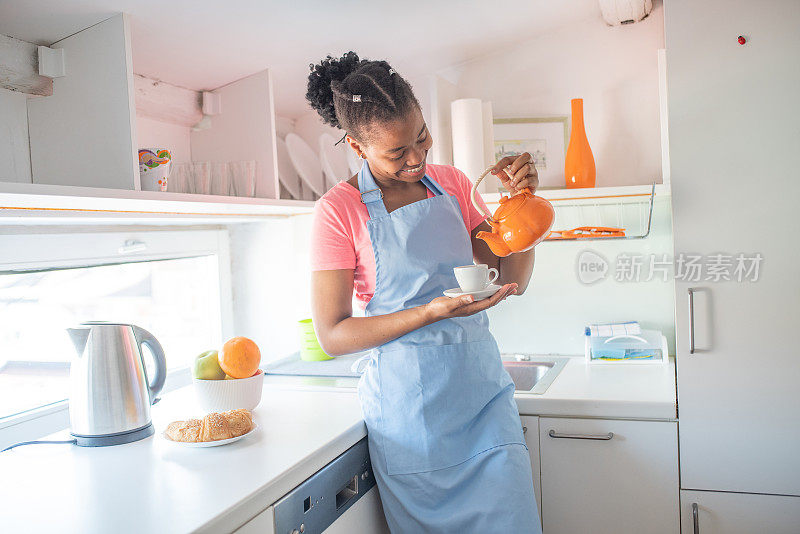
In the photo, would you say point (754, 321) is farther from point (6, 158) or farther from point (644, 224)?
point (6, 158)

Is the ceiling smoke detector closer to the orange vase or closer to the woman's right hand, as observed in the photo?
the orange vase

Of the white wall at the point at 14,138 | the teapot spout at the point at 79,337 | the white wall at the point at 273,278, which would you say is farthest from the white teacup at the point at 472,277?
the white wall at the point at 273,278

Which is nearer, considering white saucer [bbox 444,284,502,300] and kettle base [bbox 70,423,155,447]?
white saucer [bbox 444,284,502,300]

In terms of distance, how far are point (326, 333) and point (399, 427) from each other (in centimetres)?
26

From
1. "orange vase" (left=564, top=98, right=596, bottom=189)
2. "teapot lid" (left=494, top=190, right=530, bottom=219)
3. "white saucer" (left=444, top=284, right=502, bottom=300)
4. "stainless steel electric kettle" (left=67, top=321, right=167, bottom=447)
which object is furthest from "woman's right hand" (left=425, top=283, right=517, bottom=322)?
"orange vase" (left=564, top=98, right=596, bottom=189)

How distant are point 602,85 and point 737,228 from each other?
2.70ft

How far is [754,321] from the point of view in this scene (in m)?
1.85

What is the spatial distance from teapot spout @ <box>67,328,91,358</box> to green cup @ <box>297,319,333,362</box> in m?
1.03

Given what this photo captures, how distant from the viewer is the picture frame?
2.48 m

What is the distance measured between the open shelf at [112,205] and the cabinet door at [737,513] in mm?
1450

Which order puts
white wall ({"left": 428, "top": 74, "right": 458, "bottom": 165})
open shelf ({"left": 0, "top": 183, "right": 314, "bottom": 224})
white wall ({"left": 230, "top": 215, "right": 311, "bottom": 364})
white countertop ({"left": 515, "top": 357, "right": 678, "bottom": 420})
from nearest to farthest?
open shelf ({"left": 0, "top": 183, "right": 314, "bottom": 224}) < white countertop ({"left": 515, "top": 357, "right": 678, "bottom": 420}) < white wall ({"left": 428, "top": 74, "right": 458, "bottom": 165}) < white wall ({"left": 230, "top": 215, "right": 311, "bottom": 364})

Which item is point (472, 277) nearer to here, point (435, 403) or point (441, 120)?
point (435, 403)

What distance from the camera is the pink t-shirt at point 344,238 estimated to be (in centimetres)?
152

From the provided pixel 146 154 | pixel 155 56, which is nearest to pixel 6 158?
pixel 146 154
